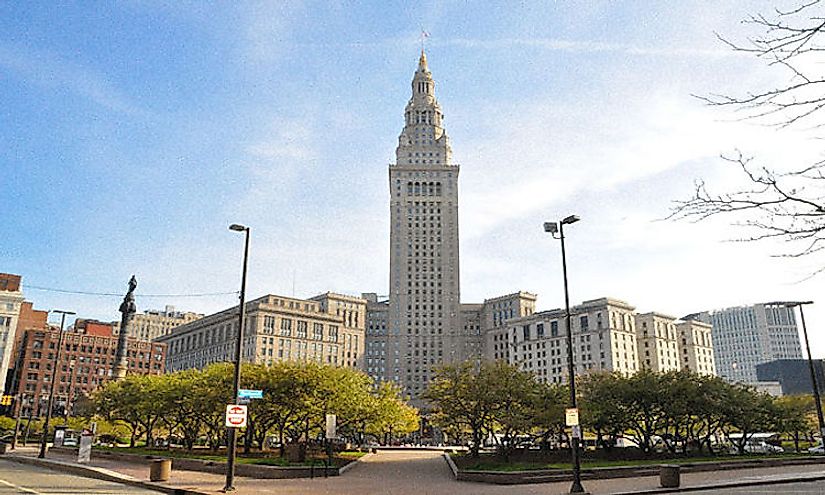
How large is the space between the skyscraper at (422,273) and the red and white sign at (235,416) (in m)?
155

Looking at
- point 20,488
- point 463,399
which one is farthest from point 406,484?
point 20,488

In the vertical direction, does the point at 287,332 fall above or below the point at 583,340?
above

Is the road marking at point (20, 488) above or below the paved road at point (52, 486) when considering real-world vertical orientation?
above

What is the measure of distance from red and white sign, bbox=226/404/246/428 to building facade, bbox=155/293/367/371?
13760 cm

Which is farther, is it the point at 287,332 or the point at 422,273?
the point at 422,273

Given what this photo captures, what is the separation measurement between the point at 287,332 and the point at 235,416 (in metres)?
149

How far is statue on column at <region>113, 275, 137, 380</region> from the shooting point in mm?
88644

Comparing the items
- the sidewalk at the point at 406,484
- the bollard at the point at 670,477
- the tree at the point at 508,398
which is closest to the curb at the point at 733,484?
the sidewalk at the point at 406,484

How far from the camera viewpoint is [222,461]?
36000 millimetres

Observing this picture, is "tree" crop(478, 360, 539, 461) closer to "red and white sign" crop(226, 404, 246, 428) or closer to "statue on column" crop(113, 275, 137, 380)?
"red and white sign" crop(226, 404, 246, 428)

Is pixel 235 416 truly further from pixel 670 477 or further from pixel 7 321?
pixel 7 321

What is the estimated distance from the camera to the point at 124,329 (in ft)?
309

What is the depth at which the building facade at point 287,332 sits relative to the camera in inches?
6535

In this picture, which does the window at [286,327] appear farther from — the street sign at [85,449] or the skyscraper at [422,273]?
the street sign at [85,449]
